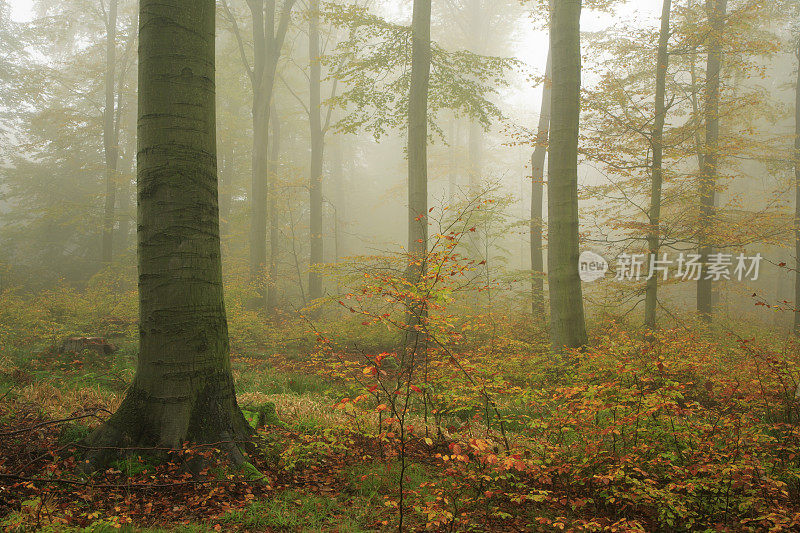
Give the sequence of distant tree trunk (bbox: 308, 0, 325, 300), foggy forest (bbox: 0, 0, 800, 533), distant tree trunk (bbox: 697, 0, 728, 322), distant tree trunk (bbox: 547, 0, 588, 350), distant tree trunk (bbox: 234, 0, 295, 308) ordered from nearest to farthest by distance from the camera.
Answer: foggy forest (bbox: 0, 0, 800, 533), distant tree trunk (bbox: 547, 0, 588, 350), distant tree trunk (bbox: 697, 0, 728, 322), distant tree trunk (bbox: 234, 0, 295, 308), distant tree trunk (bbox: 308, 0, 325, 300)

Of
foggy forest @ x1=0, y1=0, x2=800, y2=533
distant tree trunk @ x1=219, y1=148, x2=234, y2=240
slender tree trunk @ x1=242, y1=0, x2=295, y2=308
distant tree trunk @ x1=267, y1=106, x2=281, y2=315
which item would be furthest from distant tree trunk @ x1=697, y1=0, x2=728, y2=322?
distant tree trunk @ x1=219, y1=148, x2=234, y2=240

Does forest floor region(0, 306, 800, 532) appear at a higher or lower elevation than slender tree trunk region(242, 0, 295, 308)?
lower

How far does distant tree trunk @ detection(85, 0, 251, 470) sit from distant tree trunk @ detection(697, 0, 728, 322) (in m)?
9.35

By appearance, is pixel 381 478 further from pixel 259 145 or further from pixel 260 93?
pixel 260 93

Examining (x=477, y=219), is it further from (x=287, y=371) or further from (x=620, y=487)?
(x=620, y=487)

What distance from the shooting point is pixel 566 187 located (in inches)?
268

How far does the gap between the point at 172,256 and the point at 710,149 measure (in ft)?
32.9

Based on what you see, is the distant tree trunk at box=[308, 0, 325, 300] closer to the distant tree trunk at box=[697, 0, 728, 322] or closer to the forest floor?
the forest floor

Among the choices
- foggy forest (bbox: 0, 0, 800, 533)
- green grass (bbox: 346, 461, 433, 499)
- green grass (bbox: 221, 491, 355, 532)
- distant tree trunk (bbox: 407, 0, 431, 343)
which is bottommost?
green grass (bbox: 346, 461, 433, 499)

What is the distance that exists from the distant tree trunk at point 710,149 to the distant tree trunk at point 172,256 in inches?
368

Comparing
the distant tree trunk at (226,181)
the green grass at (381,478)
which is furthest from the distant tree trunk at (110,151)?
the green grass at (381,478)

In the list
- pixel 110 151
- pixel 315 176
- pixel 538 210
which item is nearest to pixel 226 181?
pixel 110 151

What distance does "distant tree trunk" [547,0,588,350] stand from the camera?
6770 mm

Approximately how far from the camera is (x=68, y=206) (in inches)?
642
